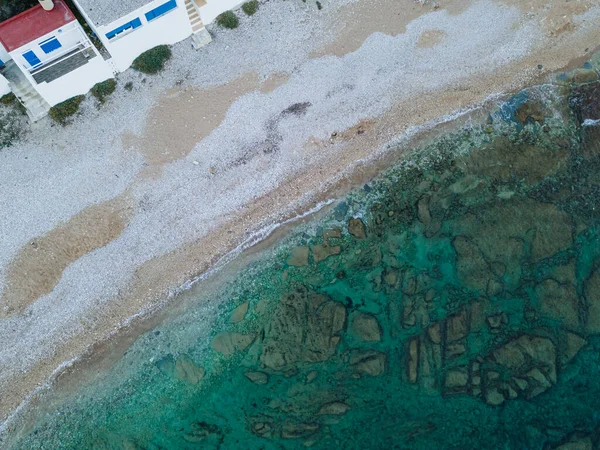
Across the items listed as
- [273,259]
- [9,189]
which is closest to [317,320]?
[273,259]

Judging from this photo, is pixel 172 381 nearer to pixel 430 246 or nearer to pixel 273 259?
pixel 273 259

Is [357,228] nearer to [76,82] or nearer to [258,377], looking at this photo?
[258,377]

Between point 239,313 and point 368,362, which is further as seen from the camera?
point 239,313

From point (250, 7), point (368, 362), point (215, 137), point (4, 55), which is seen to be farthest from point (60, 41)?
point (368, 362)

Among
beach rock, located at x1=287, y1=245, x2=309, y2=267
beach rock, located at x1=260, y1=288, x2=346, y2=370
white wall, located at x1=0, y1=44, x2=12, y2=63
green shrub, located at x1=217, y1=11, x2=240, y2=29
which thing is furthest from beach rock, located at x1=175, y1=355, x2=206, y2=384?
green shrub, located at x1=217, y1=11, x2=240, y2=29

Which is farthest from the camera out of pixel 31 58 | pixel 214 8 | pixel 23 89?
pixel 214 8

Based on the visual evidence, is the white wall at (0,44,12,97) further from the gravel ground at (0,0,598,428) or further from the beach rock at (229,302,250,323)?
the beach rock at (229,302,250,323)

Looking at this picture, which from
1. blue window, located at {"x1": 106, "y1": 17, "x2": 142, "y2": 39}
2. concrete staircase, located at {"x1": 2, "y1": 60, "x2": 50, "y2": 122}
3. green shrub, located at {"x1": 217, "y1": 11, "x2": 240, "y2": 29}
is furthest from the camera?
green shrub, located at {"x1": 217, "y1": 11, "x2": 240, "y2": 29}
